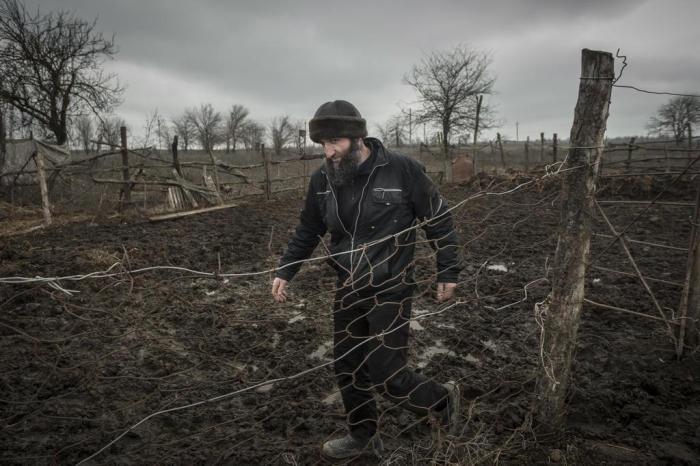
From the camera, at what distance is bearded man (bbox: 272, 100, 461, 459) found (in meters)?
1.97

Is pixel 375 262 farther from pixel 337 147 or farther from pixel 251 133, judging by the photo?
pixel 251 133

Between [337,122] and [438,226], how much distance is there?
2.32ft

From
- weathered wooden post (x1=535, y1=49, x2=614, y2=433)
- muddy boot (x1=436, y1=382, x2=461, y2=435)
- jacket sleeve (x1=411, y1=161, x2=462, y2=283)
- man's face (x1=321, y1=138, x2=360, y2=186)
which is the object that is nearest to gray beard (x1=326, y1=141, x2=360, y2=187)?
man's face (x1=321, y1=138, x2=360, y2=186)

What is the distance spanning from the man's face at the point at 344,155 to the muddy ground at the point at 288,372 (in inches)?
20.2

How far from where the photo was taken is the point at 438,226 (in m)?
2.09

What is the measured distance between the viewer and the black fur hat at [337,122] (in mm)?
2033

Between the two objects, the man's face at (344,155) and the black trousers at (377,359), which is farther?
the man's face at (344,155)

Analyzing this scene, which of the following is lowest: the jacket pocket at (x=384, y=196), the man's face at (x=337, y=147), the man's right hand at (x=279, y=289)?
the man's right hand at (x=279, y=289)

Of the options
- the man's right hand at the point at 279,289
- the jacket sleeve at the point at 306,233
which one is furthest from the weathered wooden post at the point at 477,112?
the man's right hand at the point at 279,289

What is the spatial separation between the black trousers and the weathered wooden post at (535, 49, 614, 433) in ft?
1.75

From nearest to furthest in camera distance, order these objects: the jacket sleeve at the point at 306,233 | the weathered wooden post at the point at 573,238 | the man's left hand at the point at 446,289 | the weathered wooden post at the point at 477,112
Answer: the weathered wooden post at the point at 573,238, the man's left hand at the point at 446,289, the jacket sleeve at the point at 306,233, the weathered wooden post at the point at 477,112

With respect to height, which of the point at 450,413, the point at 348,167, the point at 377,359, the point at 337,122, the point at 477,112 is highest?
the point at 477,112

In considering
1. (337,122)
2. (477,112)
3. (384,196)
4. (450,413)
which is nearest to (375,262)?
(384,196)

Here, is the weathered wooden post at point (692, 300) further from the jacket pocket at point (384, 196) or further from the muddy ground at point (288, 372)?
the jacket pocket at point (384, 196)
